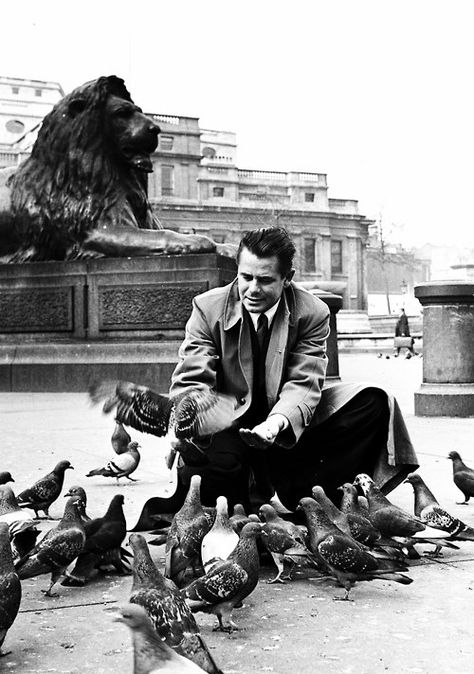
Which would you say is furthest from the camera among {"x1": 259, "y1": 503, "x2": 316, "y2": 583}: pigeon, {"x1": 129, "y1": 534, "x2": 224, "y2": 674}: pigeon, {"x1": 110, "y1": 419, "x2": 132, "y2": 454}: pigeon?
{"x1": 110, "y1": 419, "x2": 132, "y2": 454}: pigeon

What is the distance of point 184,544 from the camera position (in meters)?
3.48

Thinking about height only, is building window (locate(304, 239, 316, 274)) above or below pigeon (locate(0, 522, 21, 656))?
above

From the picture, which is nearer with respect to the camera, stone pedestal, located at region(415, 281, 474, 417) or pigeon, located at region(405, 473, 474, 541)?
pigeon, located at region(405, 473, 474, 541)

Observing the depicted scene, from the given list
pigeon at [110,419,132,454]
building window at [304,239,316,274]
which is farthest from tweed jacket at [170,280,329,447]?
building window at [304,239,316,274]

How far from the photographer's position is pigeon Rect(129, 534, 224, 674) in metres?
2.47

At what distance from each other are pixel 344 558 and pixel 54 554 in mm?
1013

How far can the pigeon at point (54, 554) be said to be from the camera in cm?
343

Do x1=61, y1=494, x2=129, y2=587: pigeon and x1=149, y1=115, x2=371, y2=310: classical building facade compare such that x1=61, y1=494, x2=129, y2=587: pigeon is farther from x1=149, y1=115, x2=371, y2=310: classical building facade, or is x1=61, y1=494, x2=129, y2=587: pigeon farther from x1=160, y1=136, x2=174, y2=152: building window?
x1=160, y1=136, x2=174, y2=152: building window

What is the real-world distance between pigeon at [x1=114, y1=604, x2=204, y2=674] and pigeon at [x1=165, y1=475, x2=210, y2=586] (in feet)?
4.18

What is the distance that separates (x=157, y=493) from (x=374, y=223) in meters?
70.5

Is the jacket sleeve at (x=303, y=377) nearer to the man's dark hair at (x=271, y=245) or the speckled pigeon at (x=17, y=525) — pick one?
the man's dark hair at (x=271, y=245)

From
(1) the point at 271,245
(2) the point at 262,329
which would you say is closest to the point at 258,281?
(1) the point at 271,245

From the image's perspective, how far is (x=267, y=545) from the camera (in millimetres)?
3633

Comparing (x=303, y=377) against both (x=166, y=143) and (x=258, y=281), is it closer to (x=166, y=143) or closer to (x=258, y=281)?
(x=258, y=281)
